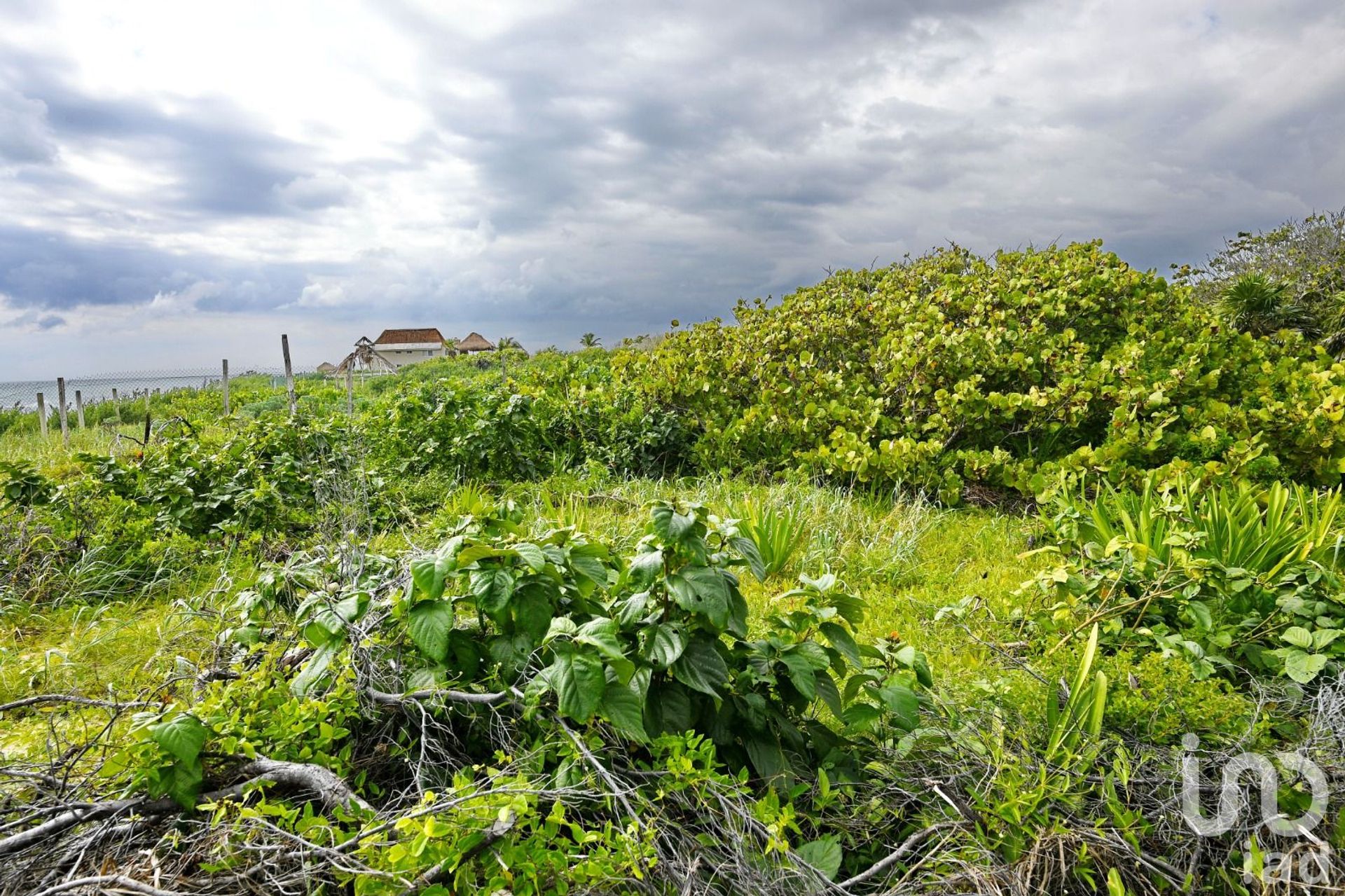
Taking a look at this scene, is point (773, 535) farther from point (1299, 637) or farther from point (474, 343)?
point (474, 343)

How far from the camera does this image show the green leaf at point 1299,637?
254 cm

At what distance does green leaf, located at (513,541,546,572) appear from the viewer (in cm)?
181

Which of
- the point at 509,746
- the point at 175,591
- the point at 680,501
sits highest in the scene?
the point at 680,501

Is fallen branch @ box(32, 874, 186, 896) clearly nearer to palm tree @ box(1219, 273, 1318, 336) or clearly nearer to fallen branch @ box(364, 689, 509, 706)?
A: fallen branch @ box(364, 689, 509, 706)

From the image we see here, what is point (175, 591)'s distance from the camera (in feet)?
15.2

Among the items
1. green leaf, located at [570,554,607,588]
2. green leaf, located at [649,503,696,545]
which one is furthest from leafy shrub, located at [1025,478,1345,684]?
green leaf, located at [570,554,607,588]

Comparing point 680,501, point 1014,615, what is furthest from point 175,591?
point 1014,615

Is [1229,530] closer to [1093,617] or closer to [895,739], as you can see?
[1093,617]

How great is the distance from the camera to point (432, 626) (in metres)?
1.88

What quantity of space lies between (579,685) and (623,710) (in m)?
0.12

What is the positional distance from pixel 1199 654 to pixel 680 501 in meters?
2.01

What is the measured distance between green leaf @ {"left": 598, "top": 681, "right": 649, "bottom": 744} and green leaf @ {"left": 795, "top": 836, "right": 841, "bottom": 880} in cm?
47

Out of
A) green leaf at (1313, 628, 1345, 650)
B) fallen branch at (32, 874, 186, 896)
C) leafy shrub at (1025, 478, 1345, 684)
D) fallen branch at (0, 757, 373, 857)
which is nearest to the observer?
fallen branch at (32, 874, 186, 896)

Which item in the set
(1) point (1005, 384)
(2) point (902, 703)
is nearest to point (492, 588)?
(2) point (902, 703)
